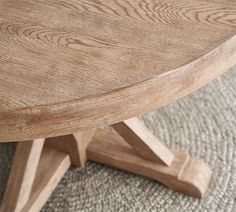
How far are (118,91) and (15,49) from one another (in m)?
0.17

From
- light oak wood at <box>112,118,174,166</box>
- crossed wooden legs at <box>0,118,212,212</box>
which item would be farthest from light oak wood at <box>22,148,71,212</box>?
light oak wood at <box>112,118,174,166</box>

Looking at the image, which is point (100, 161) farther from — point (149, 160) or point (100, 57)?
point (100, 57)

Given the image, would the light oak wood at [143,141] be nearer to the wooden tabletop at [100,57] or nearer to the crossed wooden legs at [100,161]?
the crossed wooden legs at [100,161]

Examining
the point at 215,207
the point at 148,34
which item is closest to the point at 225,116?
the point at 215,207

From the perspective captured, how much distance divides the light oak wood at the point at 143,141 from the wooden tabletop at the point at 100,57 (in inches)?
14.4

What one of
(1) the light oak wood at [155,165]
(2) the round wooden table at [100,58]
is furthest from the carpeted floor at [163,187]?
(2) the round wooden table at [100,58]

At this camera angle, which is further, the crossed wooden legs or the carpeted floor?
the carpeted floor

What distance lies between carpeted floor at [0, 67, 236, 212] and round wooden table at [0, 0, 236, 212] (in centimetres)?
55

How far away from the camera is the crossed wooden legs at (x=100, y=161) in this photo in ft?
3.36

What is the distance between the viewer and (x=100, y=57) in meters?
0.62

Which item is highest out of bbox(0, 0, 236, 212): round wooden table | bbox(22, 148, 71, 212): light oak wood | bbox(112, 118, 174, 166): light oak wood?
bbox(0, 0, 236, 212): round wooden table

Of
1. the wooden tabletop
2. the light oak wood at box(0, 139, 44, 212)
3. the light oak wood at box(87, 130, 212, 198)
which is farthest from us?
the light oak wood at box(87, 130, 212, 198)

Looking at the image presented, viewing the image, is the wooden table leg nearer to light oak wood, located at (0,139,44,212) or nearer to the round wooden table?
light oak wood, located at (0,139,44,212)

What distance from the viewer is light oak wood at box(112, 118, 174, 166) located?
3.43 ft
